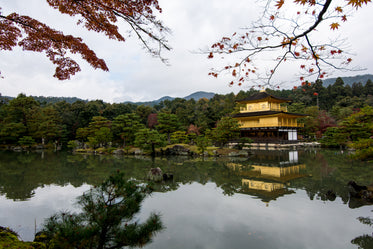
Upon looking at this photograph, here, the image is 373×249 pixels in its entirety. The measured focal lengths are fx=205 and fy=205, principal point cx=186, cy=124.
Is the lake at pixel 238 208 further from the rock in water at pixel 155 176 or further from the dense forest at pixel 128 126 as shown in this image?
the dense forest at pixel 128 126

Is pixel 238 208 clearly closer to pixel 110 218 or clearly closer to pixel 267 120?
pixel 110 218

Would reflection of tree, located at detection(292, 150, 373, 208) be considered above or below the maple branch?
below

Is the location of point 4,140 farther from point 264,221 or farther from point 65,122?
point 264,221

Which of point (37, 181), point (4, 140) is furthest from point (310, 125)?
point (4, 140)

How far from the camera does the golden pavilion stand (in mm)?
20953

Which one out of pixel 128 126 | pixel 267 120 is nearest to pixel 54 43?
pixel 128 126

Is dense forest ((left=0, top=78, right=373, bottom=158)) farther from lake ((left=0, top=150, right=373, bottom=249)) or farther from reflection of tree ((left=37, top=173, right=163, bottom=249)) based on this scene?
reflection of tree ((left=37, top=173, right=163, bottom=249))

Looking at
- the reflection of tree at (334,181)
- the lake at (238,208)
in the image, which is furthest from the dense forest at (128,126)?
the lake at (238,208)

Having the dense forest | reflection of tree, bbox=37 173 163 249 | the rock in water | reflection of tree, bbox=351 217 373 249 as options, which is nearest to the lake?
reflection of tree, bbox=351 217 373 249

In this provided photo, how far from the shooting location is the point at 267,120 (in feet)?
70.8

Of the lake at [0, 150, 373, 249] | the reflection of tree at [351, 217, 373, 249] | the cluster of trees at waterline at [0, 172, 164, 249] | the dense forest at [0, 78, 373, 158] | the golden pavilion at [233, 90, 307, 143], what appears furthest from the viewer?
the golden pavilion at [233, 90, 307, 143]

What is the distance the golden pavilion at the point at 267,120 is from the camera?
2095 centimetres

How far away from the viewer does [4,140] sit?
23250 mm

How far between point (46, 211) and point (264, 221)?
4843mm
